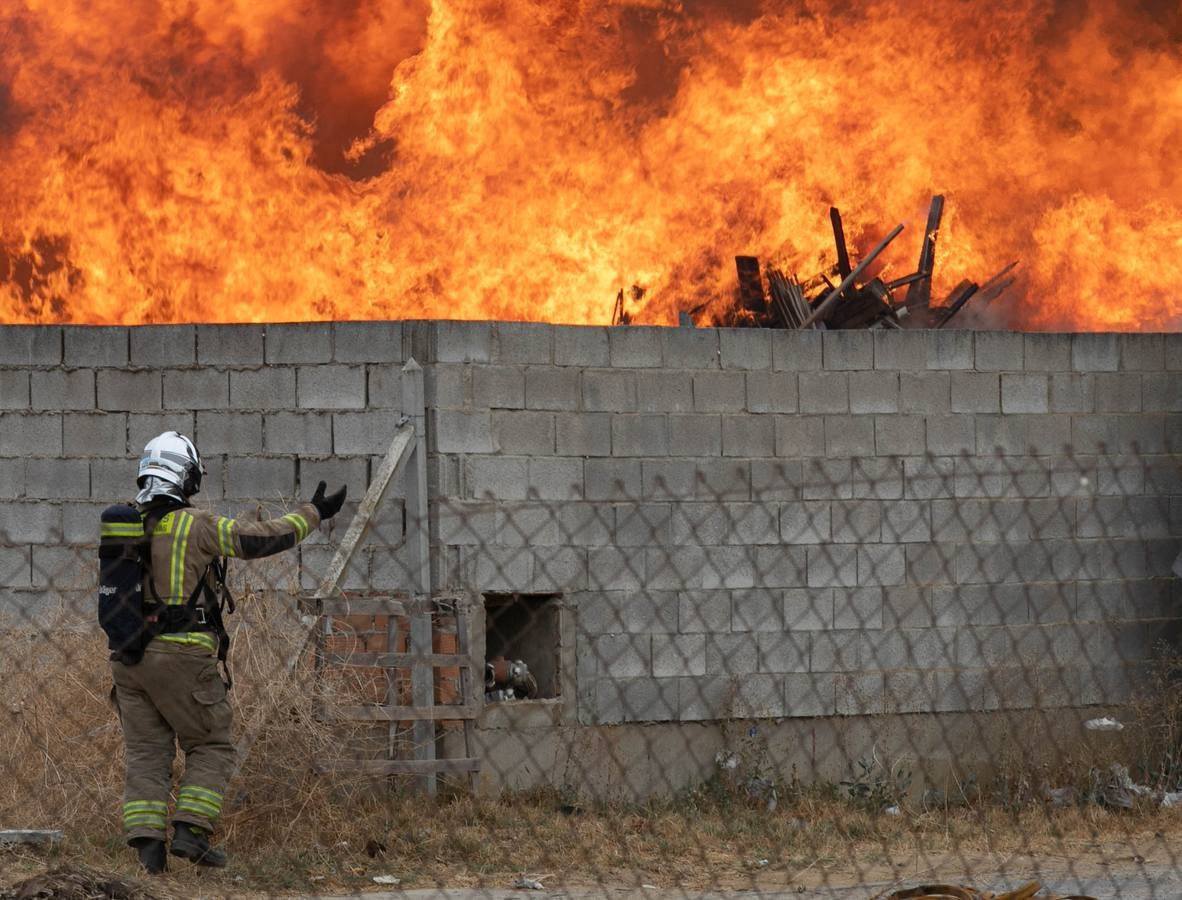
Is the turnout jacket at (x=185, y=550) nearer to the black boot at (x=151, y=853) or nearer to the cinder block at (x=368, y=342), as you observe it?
the black boot at (x=151, y=853)

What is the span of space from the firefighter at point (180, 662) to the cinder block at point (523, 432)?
2.75 m

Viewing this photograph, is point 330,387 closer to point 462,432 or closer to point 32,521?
point 462,432

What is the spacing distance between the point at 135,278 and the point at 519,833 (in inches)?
257

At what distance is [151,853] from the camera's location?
7.08 m

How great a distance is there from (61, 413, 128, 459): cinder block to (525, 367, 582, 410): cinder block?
222 centimetres

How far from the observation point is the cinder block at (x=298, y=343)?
9727 mm

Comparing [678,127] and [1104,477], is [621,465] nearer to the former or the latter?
[1104,477]

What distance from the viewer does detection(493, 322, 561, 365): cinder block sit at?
976 cm

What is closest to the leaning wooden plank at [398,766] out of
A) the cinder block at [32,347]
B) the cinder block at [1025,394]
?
the cinder block at [32,347]

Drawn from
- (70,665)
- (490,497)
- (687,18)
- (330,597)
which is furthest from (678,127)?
(70,665)

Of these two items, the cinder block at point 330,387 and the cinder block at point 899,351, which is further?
the cinder block at point 899,351

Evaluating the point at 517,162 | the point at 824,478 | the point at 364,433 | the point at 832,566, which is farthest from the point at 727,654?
the point at 517,162

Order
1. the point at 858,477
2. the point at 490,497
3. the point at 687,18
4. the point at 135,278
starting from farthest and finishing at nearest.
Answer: the point at 687,18 → the point at 135,278 → the point at 858,477 → the point at 490,497

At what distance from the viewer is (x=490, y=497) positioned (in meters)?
9.52
